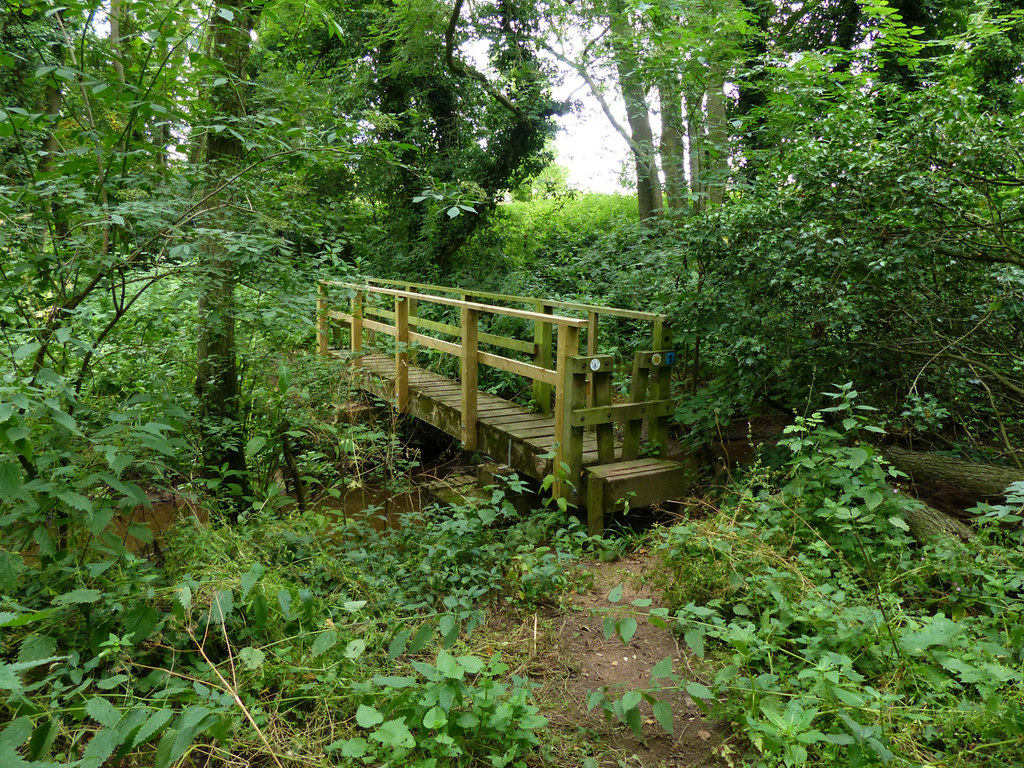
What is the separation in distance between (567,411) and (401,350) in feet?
6.77

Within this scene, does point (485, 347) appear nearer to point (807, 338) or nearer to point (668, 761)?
point (807, 338)

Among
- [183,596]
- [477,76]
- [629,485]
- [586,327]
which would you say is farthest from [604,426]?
[477,76]

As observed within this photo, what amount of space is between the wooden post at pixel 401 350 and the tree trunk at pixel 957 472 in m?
4.20

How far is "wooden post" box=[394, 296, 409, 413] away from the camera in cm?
668

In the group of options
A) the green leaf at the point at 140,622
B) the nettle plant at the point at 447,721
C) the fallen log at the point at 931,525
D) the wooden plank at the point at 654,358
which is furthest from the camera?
the wooden plank at the point at 654,358

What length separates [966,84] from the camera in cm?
505

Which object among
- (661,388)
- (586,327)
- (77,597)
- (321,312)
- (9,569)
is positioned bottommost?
(77,597)

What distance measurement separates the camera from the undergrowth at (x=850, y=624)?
221cm

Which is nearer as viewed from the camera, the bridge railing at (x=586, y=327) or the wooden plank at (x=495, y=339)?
the bridge railing at (x=586, y=327)

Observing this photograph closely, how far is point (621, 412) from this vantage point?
5328mm

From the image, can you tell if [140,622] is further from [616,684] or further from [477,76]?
[477,76]

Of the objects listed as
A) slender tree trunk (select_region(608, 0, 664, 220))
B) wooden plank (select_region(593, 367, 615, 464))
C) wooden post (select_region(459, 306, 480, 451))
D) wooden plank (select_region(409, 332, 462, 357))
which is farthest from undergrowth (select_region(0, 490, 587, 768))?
slender tree trunk (select_region(608, 0, 664, 220))

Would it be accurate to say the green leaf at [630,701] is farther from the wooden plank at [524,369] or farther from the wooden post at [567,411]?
the wooden plank at [524,369]

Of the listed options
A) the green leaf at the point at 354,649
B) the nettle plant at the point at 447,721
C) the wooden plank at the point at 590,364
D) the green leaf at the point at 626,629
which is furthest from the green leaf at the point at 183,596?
the wooden plank at the point at 590,364
